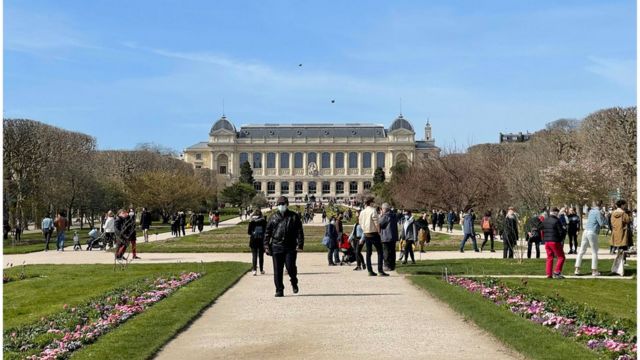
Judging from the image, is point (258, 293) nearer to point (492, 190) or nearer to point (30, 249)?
point (30, 249)

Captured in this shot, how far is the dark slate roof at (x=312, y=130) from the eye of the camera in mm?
165625

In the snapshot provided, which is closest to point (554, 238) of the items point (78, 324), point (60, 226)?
point (78, 324)

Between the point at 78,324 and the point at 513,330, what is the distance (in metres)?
5.20

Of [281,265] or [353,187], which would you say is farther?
[353,187]

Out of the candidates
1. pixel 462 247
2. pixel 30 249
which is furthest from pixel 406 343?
pixel 30 249

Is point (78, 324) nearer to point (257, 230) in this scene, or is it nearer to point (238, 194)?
point (257, 230)

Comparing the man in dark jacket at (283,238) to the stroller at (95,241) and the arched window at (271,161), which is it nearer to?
the stroller at (95,241)

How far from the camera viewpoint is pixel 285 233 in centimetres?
1343

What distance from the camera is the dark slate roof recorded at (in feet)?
543

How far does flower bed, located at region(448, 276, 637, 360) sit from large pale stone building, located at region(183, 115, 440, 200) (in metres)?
149

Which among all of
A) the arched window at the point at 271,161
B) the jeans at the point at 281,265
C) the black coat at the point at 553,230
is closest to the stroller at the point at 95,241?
the jeans at the point at 281,265

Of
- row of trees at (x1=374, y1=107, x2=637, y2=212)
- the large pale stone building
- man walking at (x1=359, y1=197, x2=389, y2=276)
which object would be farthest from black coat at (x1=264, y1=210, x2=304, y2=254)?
the large pale stone building

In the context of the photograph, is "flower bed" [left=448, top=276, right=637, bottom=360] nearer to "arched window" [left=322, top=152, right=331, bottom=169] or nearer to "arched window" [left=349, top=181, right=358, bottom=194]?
"arched window" [left=349, top=181, right=358, bottom=194]

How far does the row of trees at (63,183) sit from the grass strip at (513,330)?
26705mm
